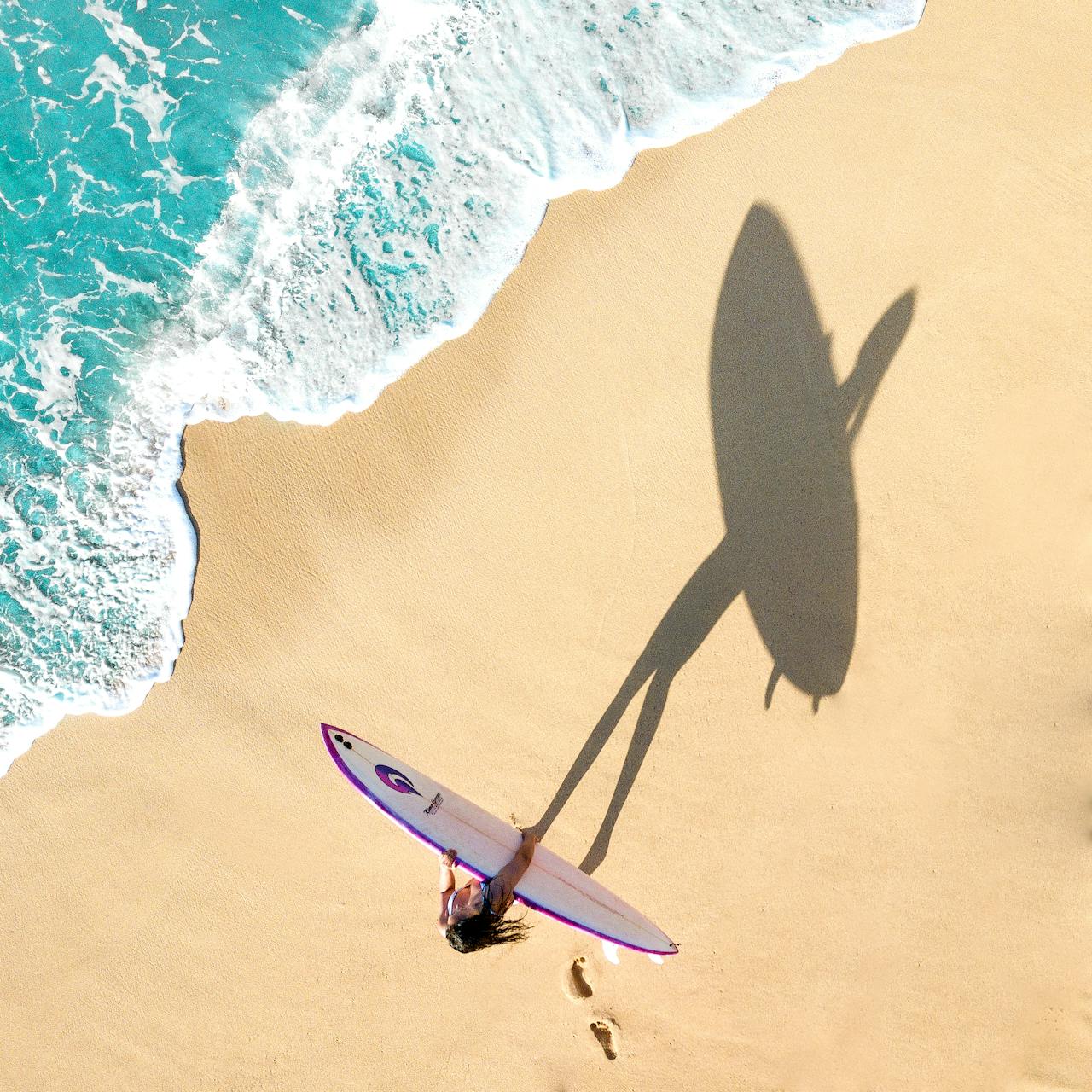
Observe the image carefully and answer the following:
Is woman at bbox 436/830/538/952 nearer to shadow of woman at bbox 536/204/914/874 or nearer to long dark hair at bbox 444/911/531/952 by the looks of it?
long dark hair at bbox 444/911/531/952

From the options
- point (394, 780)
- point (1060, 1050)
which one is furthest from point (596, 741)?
point (1060, 1050)

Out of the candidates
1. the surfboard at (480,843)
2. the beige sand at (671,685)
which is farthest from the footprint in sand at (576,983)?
the surfboard at (480,843)

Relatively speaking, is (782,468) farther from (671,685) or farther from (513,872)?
(513,872)

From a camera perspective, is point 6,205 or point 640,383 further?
point 6,205

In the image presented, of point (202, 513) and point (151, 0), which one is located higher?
point (151, 0)

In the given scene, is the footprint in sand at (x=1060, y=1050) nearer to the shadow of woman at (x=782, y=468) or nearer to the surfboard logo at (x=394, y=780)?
the shadow of woman at (x=782, y=468)

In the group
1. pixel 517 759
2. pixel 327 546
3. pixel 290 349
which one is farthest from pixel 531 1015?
pixel 290 349

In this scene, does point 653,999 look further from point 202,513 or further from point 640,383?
point 202,513
